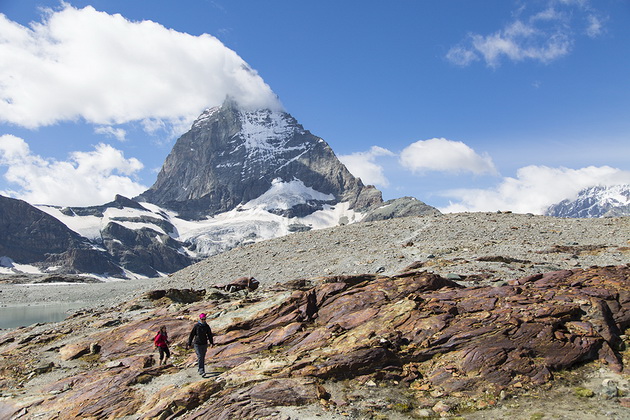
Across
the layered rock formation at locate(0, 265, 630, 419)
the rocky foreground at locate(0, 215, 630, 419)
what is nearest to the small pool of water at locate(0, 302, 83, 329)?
the rocky foreground at locate(0, 215, 630, 419)

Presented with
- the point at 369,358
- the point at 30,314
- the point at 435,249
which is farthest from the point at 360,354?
the point at 30,314

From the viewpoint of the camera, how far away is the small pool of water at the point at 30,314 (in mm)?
52625

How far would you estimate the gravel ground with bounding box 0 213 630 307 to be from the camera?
2917 centimetres

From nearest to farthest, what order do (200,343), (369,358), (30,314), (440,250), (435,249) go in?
(369,358) < (200,343) < (440,250) < (435,249) < (30,314)

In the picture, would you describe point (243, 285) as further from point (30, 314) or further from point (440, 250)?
point (30, 314)

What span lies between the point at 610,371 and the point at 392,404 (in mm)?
6543

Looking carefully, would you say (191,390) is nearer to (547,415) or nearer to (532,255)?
(547,415)

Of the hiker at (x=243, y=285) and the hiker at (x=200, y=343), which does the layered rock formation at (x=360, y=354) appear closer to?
the hiker at (x=200, y=343)

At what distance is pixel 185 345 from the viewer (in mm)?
19734

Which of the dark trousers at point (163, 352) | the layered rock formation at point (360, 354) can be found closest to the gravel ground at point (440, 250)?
the layered rock formation at point (360, 354)

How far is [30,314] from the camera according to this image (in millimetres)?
61594

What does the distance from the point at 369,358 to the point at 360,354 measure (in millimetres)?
307

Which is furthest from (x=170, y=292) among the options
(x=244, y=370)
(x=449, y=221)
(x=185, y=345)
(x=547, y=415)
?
(x=449, y=221)

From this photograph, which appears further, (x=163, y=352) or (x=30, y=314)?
(x=30, y=314)
